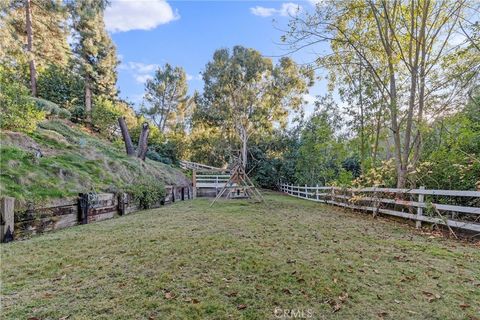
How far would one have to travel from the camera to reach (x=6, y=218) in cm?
→ 363

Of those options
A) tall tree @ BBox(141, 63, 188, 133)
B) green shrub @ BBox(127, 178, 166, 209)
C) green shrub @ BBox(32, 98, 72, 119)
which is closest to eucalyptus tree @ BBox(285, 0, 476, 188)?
green shrub @ BBox(127, 178, 166, 209)

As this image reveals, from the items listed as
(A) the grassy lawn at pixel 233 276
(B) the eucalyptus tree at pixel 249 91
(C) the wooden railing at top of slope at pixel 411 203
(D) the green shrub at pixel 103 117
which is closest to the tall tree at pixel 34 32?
(D) the green shrub at pixel 103 117

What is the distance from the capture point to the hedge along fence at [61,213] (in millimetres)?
3645

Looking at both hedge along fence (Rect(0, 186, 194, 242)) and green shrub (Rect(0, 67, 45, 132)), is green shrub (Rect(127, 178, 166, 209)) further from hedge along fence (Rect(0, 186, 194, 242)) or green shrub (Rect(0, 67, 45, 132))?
green shrub (Rect(0, 67, 45, 132))

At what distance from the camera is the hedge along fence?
364cm

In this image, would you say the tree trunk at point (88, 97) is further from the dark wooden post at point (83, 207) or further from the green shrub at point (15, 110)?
the dark wooden post at point (83, 207)

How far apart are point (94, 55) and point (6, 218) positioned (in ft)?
61.1

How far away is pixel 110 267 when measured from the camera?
285 centimetres

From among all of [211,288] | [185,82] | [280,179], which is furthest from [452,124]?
[185,82]

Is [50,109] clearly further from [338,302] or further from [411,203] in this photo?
[411,203]

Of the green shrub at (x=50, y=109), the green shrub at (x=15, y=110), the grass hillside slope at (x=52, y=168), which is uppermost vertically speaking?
the green shrub at (x=50, y=109)

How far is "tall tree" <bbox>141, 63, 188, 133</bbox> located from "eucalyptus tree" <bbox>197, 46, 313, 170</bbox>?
32.9 ft

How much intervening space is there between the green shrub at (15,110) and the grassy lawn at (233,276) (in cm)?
338

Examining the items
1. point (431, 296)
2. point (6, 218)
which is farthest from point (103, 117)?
point (431, 296)
